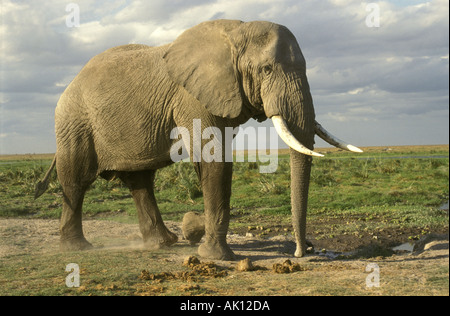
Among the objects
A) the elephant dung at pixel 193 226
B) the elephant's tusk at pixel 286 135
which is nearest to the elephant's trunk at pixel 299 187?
the elephant's tusk at pixel 286 135

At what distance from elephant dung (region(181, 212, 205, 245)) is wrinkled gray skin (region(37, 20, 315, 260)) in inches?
15.2

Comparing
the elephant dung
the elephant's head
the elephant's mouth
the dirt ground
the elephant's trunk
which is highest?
the elephant's head

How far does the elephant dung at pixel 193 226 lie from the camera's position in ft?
28.5

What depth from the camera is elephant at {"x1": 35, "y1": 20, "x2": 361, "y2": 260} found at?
6.96 m

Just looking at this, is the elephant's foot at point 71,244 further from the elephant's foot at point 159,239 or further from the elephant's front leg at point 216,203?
the elephant's front leg at point 216,203

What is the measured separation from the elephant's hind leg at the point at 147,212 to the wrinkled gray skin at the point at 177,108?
2 centimetres

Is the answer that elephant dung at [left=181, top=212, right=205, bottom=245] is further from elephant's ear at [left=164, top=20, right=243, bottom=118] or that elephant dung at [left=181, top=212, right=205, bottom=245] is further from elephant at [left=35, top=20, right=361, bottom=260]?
elephant's ear at [left=164, top=20, right=243, bottom=118]

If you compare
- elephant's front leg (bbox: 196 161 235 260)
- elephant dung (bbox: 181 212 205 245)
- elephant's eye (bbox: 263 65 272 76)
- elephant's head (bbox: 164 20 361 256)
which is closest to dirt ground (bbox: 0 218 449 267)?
elephant's front leg (bbox: 196 161 235 260)

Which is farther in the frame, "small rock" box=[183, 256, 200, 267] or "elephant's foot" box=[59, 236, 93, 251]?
"elephant's foot" box=[59, 236, 93, 251]

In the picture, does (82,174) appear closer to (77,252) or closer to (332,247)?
(77,252)

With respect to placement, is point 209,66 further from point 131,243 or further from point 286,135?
point 131,243

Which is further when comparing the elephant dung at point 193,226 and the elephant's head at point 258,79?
the elephant dung at point 193,226

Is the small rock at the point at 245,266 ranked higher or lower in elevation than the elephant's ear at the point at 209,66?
lower

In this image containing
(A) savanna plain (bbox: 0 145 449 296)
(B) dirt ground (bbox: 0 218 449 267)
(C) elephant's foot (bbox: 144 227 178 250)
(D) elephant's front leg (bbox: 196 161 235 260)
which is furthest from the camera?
(C) elephant's foot (bbox: 144 227 178 250)
